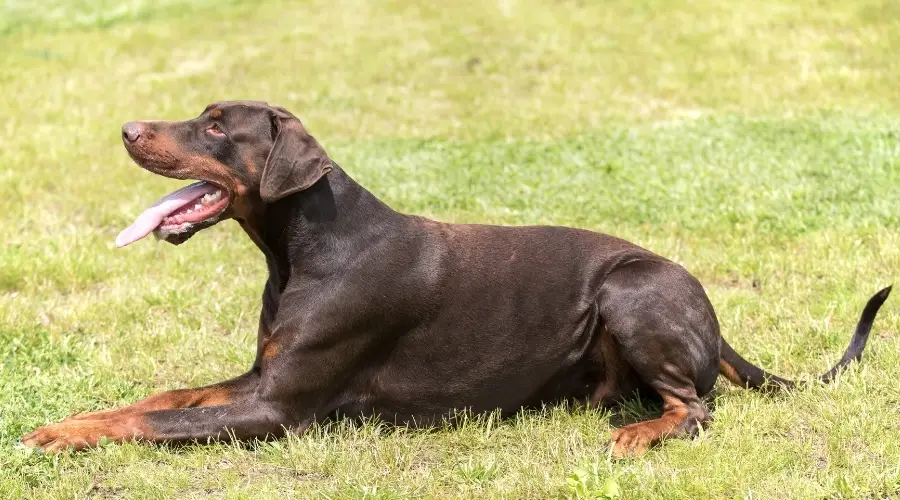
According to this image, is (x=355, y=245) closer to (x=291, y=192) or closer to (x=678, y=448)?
(x=291, y=192)

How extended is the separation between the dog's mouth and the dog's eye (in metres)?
0.24

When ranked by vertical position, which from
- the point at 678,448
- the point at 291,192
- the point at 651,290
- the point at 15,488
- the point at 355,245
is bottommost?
the point at 678,448

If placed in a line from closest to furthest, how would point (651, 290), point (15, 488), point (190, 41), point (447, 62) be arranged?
point (15, 488)
point (651, 290)
point (447, 62)
point (190, 41)

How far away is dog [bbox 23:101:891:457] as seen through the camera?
486 cm

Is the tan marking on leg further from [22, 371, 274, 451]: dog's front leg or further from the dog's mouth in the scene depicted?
the dog's mouth

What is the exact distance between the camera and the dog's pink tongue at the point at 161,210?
194 inches

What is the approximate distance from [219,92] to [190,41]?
3.59 meters

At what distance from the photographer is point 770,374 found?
5484 mm

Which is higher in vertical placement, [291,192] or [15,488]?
[291,192]

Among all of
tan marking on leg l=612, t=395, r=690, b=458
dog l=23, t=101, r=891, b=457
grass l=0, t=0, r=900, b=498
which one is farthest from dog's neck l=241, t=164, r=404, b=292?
tan marking on leg l=612, t=395, r=690, b=458

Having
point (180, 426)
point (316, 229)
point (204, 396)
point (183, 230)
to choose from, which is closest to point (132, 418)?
point (180, 426)

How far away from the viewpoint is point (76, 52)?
16.0 metres

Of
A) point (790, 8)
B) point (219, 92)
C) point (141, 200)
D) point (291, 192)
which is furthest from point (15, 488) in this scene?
point (790, 8)

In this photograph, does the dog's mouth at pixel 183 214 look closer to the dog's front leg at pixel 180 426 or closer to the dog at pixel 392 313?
the dog at pixel 392 313
